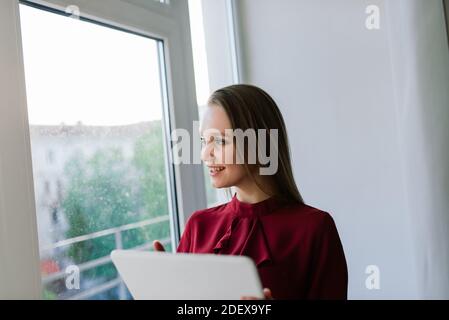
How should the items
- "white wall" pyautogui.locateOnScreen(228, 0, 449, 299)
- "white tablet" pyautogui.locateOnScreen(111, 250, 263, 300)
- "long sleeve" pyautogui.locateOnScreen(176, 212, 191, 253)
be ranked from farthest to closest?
"white wall" pyautogui.locateOnScreen(228, 0, 449, 299) → "long sleeve" pyautogui.locateOnScreen(176, 212, 191, 253) → "white tablet" pyautogui.locateOnScreen(111, 250, 263, 300)

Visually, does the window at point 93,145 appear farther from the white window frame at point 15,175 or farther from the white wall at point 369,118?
the white wall at point 369,118

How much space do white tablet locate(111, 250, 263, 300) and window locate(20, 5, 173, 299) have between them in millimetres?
431

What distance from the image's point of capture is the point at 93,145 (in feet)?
3.95

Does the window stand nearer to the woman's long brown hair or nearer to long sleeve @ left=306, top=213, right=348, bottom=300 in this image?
the woman's long brown hair

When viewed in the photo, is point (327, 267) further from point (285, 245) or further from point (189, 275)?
point (189, 275)

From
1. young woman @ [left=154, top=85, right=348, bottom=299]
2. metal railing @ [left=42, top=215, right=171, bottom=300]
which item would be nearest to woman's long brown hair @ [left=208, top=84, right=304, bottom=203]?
young woman @ [left=154, top=85, right=348, bottom=299]

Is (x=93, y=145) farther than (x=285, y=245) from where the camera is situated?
Yes

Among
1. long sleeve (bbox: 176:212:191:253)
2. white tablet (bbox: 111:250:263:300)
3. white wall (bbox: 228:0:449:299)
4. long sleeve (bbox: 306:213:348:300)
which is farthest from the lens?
white wall (bbox: 228:0:449:299)

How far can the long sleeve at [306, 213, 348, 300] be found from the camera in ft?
2.84

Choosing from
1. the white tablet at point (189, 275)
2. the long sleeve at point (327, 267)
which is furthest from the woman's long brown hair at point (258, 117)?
the white tablet at point (189, 275)

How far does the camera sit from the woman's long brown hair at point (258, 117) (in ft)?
3.03

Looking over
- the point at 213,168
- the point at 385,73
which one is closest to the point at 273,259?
the point at 213,168

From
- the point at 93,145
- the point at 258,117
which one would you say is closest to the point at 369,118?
the point at 258,117

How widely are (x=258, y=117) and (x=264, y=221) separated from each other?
21cm
